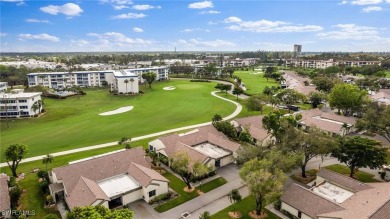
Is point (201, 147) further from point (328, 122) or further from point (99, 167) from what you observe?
point (328, 122)

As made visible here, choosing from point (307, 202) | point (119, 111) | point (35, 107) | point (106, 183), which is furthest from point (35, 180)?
point (35, 107)

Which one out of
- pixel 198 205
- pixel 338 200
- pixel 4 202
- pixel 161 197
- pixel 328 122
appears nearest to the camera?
pixel 4 202

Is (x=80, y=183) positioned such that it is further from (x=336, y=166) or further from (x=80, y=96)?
(x=80, y=96)

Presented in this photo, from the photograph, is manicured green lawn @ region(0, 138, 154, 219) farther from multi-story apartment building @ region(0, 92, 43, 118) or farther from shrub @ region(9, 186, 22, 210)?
multi-story apartment building @ region(0, 92, 43, 118)

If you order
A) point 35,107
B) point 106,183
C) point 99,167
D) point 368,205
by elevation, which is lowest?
point 106,183

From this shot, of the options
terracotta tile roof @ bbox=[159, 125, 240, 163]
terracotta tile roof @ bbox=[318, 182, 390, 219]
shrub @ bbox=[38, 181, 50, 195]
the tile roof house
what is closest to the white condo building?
terracotta tile roof @ bbox=[159, 125, 240, 163]

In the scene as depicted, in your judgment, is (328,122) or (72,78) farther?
(72,78)

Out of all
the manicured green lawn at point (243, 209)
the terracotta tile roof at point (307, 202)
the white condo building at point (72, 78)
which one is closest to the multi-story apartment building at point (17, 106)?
the white condo building at point (72, 78)
